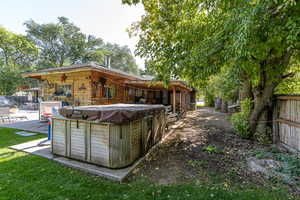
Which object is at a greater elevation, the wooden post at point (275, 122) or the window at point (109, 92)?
the window at point (109, 92)

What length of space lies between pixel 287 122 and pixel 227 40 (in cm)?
332

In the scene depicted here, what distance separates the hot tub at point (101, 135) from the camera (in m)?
3.40

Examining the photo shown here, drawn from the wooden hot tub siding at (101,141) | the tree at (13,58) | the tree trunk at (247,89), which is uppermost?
the tree at (13,58)

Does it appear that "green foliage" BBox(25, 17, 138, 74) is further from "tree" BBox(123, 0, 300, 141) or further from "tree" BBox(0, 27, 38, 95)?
"tree" BBox(123, 0, 300, 141)

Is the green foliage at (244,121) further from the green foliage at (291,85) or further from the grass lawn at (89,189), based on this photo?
the grass lawn at (89,189)

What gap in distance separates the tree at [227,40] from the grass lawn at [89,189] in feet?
8.26

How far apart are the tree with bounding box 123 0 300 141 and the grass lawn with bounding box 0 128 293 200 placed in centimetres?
252

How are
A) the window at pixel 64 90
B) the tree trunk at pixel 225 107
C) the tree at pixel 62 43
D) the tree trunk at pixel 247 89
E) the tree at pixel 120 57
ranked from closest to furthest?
the tree trunk at pixel 247 89
the window at pixel 64 90
the tree trunk at pixel 225 107
the tree at pixel 62 43
the tree at pixel 120 57

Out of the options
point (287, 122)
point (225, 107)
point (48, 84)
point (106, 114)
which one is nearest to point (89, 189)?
point (106, 114)

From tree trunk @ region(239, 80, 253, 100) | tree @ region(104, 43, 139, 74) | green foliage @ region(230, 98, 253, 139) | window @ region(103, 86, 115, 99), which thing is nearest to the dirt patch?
green foliage @ region(230, 98, 253, 139)

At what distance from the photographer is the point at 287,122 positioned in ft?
14.8

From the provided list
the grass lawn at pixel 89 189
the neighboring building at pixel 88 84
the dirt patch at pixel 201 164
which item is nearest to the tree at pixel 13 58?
the neighboring building at pixel 88 84

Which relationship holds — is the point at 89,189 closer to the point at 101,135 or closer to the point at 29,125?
the point at 101,135

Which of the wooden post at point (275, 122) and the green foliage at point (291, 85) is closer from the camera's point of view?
the wooden post at point (275, 122)
